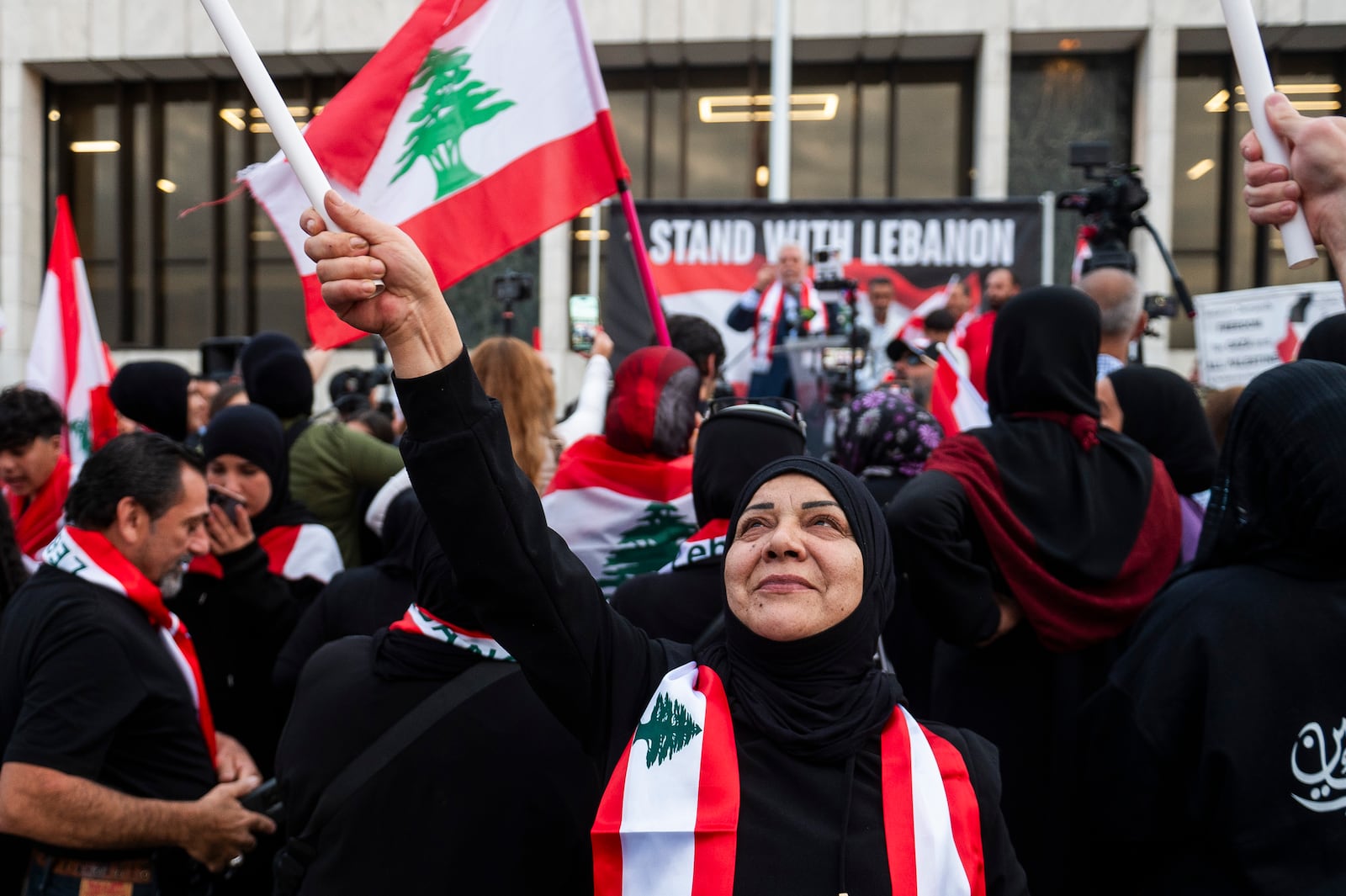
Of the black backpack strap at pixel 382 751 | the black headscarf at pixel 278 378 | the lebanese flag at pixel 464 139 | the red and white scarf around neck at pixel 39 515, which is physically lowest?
the black backpack strap at pixel 382 751

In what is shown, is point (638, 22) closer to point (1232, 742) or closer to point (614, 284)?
point (614, 284)

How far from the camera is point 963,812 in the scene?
5.58 ft

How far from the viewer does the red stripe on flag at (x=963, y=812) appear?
1.67m

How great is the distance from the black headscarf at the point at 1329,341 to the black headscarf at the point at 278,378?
3395mm

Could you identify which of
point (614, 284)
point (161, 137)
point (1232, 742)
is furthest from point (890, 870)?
point (161, 137)

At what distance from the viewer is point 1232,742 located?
76.2 inches

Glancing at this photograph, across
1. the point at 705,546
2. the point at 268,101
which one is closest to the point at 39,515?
the point at 705,546

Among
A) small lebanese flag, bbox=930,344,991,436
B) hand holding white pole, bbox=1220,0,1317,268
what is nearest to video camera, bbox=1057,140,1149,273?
small lebanese flag, bbox=930,344,991,436

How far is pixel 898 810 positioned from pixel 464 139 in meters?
2.02

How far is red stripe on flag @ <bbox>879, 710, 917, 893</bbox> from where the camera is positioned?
1.63 meters

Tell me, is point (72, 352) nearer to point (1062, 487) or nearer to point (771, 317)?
point (771, 317)

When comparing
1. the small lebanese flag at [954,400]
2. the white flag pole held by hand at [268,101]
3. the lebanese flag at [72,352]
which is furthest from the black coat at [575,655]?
the lebanese flag at [72,352]

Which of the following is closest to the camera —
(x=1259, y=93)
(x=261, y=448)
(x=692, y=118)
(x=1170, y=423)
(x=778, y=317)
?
(x=1259, y=93)

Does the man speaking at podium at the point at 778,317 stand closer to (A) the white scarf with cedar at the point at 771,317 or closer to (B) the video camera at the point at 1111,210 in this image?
(A) the white scarf with cedar at the point at 771,317
